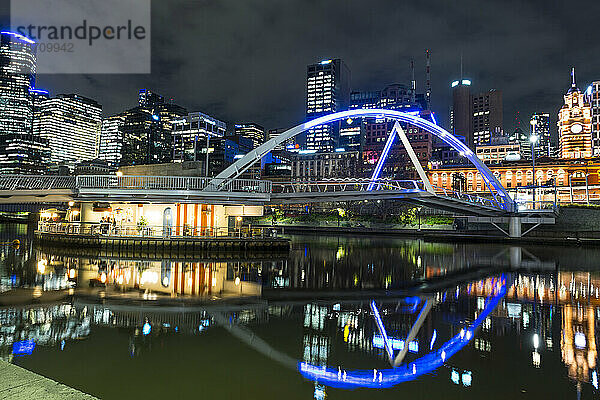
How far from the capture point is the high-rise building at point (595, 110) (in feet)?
573

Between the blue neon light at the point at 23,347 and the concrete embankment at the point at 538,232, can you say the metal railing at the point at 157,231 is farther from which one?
the blue neon light at the point at 23,347

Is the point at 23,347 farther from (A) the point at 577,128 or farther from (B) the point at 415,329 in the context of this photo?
(A) the point at 577,128

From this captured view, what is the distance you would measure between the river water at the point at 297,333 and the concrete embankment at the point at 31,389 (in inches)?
86.9

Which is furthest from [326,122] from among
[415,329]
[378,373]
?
[378,373]

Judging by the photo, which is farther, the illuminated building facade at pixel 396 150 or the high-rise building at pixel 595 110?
the high-rise building at pixel 595 110

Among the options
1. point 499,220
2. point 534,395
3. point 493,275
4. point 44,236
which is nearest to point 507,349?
point 534,395

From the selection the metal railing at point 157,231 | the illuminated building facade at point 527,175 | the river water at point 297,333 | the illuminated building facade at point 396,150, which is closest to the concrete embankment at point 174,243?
the metal railing at point 157,231

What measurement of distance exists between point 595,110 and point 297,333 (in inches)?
8349

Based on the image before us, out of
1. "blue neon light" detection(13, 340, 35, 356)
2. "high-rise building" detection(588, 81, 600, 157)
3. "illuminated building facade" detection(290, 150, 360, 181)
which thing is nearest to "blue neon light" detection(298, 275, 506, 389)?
"blue neon light" detection(13, 340, 35, 356)

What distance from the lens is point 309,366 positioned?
9.64 m

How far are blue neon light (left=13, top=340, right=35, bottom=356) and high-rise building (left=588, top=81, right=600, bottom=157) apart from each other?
210531mm

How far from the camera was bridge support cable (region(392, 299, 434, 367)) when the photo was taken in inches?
404

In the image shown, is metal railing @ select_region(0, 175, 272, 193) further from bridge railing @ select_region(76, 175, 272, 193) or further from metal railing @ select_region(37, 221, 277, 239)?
metal railing @ select_region(37, 221, 277, 239)

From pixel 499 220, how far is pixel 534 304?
38.1m
